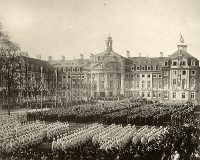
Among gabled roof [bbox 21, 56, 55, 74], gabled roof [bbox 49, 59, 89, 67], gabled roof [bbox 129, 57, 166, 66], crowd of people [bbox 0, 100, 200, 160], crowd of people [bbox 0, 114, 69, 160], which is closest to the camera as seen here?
crowd of people [bbox 0, 100, 200, 160]

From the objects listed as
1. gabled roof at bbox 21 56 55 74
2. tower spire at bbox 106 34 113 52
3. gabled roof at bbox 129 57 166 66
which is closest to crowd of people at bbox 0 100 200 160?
gabled roof at bbox 21 56 55 74

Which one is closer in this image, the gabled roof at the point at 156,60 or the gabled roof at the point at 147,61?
the gabled roof at the point at 156,60

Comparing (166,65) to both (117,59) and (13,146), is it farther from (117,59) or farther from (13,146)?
(13,146)

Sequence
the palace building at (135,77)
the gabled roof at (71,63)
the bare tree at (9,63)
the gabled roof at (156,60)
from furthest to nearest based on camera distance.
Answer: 1. the gabled roof at (71,63)
2. the gabled roof at (156,60)
3. the palace building at (135,77)
4. the bare tree at (9,63)

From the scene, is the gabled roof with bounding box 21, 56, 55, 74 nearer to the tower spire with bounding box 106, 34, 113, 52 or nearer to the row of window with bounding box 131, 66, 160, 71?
the tower spire with bounding box 106, 34, 113, 52

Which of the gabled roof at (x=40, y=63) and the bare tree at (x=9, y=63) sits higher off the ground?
the gabled roof at (x=40, y=63)

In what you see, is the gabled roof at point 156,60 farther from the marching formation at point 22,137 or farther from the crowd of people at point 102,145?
the marching formation at point 22,137

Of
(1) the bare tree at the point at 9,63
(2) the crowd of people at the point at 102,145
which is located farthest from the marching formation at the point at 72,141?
(1) the bare tree at the point at 9,63

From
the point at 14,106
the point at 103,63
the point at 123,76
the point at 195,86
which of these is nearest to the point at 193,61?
the point at 195,86
